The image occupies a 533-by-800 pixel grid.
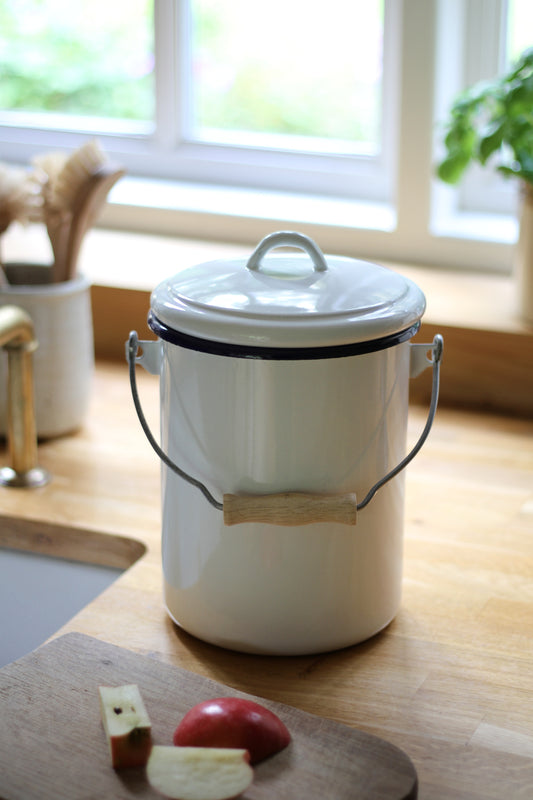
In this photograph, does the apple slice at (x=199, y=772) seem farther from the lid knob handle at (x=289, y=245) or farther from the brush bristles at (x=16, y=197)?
the brush bristles at (x=16, y=197)

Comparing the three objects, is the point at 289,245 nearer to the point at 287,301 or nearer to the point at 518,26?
the point at 287,301

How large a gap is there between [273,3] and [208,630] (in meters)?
1.22

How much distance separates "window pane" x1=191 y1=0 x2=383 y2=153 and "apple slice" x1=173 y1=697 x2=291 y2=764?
3.97ft

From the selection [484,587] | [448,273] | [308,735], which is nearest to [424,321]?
[448,273]

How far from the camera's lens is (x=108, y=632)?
2.71ft

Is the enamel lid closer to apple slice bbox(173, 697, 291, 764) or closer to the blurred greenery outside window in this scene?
apple slice bbox(173, 697, 291, 764)

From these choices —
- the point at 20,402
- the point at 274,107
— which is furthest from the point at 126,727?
the point at 274,107

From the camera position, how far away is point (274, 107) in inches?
68.6

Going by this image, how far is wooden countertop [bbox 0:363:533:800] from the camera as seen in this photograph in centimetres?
72

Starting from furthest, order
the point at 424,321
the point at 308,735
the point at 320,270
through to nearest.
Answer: the point at 424,321 → the point at 320,270 → the point at 308,735

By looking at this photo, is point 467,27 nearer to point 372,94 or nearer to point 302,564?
point 372,94

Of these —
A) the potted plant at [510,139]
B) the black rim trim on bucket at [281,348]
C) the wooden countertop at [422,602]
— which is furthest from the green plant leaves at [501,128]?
the black rim trim on bucket at [281,348]

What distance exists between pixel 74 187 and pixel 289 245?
417 millimetres

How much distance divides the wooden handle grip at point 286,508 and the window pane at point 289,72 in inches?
42.3
